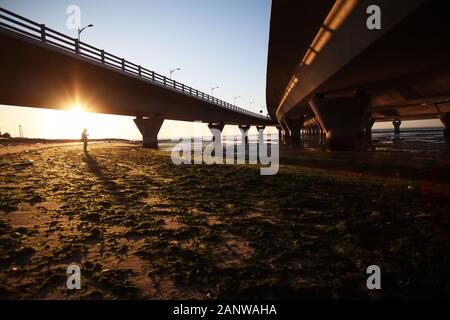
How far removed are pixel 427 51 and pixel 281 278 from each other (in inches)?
721

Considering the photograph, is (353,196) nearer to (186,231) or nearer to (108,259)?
(186,231)

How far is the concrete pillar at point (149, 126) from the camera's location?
40.1m

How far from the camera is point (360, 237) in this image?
5656 millimetres

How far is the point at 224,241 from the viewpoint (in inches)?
222

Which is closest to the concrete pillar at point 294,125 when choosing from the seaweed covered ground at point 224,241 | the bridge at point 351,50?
the bridge at point 351,50

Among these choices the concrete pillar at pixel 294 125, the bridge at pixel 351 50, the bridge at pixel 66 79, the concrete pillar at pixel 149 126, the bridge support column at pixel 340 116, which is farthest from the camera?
the concrete pillar at pixel 294 125

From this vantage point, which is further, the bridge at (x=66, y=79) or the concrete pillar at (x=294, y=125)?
the concrete pillar at (x=294, y=125)

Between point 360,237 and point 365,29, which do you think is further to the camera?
point 365,29

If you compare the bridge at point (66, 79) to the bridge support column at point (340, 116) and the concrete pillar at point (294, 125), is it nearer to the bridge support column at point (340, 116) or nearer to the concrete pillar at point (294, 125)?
the bridge support column at point (340, 116)

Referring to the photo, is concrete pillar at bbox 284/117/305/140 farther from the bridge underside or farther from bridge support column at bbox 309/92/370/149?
the bridge underside

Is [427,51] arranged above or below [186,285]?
above

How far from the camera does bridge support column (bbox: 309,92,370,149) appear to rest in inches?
1220

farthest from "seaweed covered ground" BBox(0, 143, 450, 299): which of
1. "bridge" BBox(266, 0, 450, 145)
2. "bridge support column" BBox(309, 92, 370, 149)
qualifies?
"bridge support column" BBox(309, 92, 370, 149)
